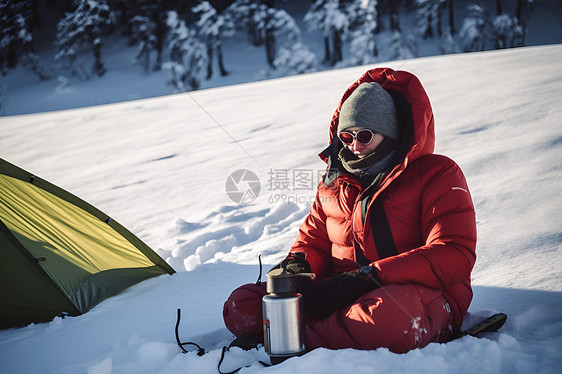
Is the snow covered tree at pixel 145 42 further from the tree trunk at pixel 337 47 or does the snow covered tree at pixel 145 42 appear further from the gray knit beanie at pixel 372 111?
the gray knit beanie at pixel 372 111

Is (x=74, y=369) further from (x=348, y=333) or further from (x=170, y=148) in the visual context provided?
(x=170, y=148)

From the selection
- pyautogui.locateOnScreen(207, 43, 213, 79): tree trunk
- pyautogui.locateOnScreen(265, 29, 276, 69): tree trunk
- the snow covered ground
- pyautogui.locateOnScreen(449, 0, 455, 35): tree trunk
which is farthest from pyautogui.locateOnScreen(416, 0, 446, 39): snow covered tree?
the snow covered ground

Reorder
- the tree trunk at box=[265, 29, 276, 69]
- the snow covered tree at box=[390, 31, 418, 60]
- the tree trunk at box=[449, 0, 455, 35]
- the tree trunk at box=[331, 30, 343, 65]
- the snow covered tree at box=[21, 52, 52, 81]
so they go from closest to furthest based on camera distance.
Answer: the snow covered tree at box=[390, 31, 418, 60], the tree trunk at box=[449, 0, 455, 35], the tree trunk at box=[331, 30, 343, 65], the snow covered tree at box=[21, 52, 52, 81], the tree trunk at box=[265, 29, 276, 69]

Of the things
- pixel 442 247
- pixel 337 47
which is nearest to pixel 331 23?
pixel 337 47

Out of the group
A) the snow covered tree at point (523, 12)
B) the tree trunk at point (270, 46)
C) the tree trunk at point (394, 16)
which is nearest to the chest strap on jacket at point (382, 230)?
the snow covered tree at point (523, 12)

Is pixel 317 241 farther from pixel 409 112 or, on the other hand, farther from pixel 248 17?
pixel 248 17

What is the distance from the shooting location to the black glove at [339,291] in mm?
1661

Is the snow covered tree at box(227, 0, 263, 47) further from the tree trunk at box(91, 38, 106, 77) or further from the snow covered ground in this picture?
the snow covered ground

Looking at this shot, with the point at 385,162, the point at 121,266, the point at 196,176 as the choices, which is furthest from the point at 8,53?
the point at 385,162

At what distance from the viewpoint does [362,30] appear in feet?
82.6

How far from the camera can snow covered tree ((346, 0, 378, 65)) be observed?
2473 cm

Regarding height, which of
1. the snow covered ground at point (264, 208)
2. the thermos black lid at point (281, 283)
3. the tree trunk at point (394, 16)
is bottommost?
the snow covered ground at point (264, 208)

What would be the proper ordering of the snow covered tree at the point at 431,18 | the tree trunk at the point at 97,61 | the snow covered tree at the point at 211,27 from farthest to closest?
the tree trunk at the point at 97,61 < the snow covered tree at the point at 431,18 < the snow covered tree at the point at 211,27

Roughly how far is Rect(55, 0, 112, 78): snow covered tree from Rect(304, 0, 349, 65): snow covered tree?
13870 millimetres
